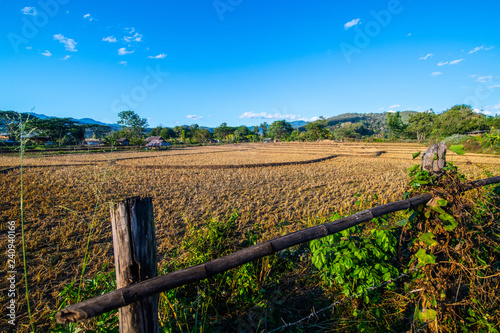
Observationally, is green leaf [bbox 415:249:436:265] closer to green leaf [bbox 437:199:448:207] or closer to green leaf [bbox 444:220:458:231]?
green leaf [bbox 444:220:458:231]

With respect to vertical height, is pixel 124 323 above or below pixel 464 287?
above

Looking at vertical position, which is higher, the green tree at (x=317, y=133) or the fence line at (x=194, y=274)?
the green tree at (x=317, y=133)

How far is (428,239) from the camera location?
2082 millimetres

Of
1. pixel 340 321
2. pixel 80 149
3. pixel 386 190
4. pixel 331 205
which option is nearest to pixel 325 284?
pixel 340 321

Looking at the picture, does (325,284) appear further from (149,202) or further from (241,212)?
Result: (241,212)

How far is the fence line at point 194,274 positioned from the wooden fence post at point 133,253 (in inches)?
5.2

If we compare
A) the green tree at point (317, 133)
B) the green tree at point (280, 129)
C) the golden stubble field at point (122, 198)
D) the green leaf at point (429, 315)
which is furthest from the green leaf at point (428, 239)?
the green tree at point (280, 129)

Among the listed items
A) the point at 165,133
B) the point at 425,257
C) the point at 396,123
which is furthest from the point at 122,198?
the point at 165,133

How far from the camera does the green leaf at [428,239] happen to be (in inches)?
80.3

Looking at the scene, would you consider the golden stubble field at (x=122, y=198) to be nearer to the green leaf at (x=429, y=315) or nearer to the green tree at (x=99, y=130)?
the green leaf at (x=429, y=315)

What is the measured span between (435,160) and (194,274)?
2457mm

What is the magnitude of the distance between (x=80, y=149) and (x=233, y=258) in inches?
1772

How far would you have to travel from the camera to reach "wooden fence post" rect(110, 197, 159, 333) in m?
1.34

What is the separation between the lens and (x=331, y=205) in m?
7.04
